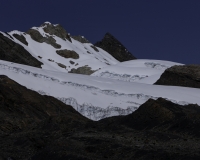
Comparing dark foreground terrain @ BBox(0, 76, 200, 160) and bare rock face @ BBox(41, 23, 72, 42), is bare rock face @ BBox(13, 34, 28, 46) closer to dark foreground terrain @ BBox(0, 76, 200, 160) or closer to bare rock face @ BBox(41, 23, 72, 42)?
bare rock face @ BBox(41, 23, 72, 42)

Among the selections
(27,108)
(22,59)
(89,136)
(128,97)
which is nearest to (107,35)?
(22,59)

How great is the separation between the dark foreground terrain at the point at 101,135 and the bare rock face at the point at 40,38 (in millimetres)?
66803

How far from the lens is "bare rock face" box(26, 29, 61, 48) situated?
312 feet

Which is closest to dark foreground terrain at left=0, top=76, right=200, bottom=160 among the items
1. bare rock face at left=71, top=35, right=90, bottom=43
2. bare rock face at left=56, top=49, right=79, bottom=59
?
bare rock face at left=56, top=49, right=79, bottom=59

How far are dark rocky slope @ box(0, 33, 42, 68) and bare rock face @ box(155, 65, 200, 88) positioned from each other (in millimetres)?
30828

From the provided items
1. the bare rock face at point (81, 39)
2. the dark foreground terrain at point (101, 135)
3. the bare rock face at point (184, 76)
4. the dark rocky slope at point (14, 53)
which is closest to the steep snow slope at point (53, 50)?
the dark rocky slope at point (14, 53)

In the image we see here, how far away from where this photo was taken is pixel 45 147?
62.3 ft

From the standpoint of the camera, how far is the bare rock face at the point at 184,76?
154ft

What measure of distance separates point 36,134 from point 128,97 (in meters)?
16.1

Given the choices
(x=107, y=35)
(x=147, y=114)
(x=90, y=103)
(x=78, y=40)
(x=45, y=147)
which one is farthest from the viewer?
(x=107, y=35)

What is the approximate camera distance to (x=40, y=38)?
315ft

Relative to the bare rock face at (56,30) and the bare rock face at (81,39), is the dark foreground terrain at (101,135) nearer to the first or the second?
the bare rock face at (56,30)

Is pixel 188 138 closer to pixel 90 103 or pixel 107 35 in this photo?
pixel 90 103

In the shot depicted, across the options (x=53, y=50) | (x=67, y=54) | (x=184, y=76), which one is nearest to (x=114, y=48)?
(x=67, y=54)
